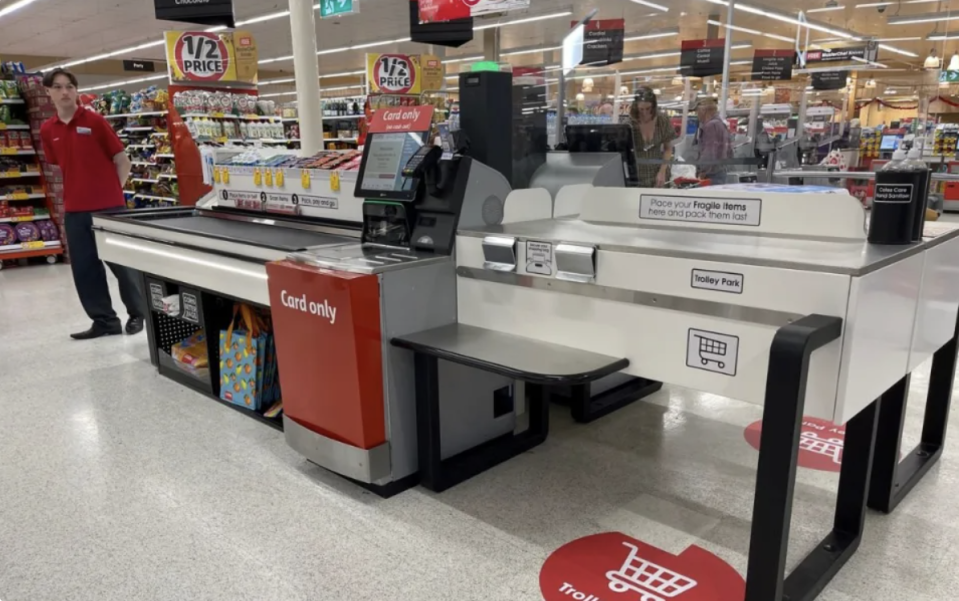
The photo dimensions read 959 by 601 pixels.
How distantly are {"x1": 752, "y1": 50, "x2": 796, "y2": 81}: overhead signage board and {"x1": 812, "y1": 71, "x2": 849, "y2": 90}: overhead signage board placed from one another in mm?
862

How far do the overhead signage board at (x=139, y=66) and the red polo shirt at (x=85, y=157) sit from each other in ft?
65.5

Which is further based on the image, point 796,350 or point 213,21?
point 213,21

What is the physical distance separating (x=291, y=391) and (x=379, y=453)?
500 mm

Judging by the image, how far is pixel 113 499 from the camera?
102 inches

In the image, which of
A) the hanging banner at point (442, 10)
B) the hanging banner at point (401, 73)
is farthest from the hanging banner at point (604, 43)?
the hanging banner at point (442, 10)

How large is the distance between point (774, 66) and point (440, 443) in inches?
422

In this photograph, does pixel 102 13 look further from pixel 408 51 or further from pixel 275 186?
pixel 275 186

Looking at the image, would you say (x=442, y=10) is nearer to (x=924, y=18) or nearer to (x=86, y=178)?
(x=86, y=178)

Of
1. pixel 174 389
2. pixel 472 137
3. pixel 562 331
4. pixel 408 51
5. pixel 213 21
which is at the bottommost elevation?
pixel 174 389

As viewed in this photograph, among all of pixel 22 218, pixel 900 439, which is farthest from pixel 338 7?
pixel 900 439

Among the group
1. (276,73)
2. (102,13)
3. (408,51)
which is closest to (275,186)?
(102,13)

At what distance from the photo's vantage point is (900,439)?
7.92 ft

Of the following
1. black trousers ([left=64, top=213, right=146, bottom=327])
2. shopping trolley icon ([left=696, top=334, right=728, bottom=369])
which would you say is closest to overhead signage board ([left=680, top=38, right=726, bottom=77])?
black trousers ([left=64, top=213, right=146, bottom=327])

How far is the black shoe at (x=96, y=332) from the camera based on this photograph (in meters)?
4.84
